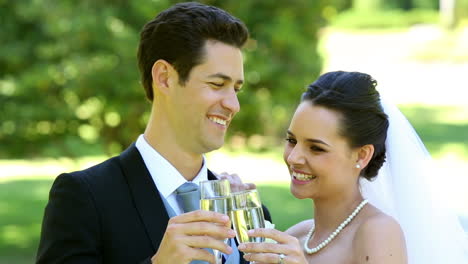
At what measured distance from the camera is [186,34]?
4023 millimetres

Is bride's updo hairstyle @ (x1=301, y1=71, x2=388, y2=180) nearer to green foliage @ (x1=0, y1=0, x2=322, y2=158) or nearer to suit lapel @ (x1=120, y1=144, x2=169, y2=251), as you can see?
suit lapel @ (x1=120, y1=144, x2=169, y2=251)

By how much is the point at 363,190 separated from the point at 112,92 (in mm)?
6973

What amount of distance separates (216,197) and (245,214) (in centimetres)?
13

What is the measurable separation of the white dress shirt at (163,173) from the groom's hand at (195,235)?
0.78 metres

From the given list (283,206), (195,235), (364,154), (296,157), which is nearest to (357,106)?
(364,154)

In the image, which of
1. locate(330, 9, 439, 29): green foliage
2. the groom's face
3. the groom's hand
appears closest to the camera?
the groom's hand

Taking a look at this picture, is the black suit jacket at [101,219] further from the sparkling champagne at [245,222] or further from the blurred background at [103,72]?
the blurred background at [103,72]

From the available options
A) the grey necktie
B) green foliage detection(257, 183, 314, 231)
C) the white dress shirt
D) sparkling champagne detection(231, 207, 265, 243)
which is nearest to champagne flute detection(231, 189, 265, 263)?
sparkling champagne detection(231, 207, 265, 243)

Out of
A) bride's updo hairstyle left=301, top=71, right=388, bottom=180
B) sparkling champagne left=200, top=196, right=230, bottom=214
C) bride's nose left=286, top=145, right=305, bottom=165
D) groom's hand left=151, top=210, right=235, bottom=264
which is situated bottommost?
groom's hand left=151, top=210, right=235, bottom=264

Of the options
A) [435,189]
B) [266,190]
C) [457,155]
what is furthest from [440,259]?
[457,155]

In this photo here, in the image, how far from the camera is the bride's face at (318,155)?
12.8ft

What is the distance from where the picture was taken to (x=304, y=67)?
36.1 ft

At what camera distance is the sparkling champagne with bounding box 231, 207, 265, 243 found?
309 cm

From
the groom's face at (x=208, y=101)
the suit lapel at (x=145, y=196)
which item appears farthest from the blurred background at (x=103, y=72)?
the suit lapel at (x=145, y=196)
